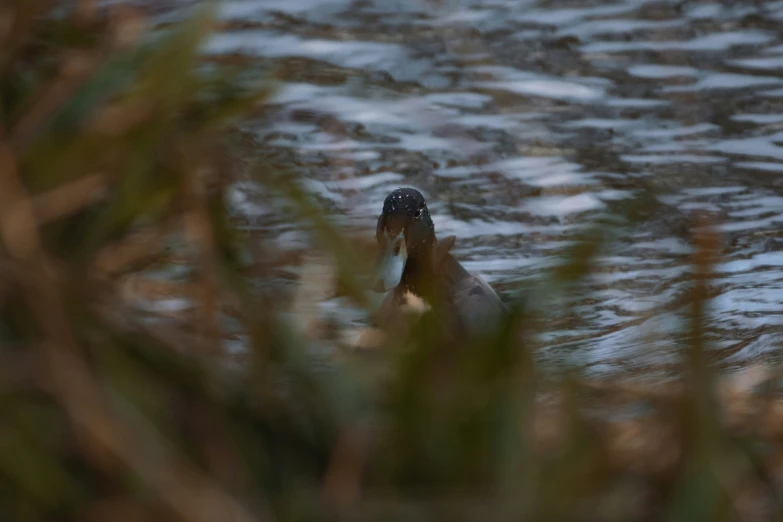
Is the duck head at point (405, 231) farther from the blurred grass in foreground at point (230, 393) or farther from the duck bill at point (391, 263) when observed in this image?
the blurred grass in foreground at point (230, 393)

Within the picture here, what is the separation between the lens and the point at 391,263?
16.6 feet

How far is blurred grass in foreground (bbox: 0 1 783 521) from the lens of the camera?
56.5 inches

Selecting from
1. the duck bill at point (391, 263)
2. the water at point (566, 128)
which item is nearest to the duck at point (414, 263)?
the duck bill at point (391, 263)

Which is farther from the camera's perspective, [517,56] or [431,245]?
[517,56]

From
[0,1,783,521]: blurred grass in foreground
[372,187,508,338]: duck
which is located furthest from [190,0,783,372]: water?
[0,1,783,521]: blurred grass in foreground

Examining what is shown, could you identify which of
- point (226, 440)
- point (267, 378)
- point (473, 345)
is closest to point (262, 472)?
point (226, 440)

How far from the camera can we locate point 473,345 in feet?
5.36

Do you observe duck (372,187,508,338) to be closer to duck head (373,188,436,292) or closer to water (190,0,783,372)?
duck head (373,188,436,292)

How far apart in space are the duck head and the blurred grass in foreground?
3.24 meters

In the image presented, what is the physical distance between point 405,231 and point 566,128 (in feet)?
8.09

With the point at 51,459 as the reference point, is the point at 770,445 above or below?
below

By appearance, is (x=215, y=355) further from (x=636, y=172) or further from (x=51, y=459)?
(x=636, y=172)

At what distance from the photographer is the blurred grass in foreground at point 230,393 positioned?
4.71 ft

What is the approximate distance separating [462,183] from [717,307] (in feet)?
6.46
